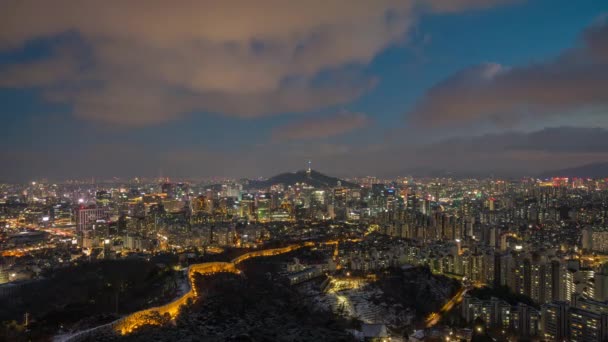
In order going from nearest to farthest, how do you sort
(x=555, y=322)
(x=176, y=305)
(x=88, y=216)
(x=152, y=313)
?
(x=555, y=322) < (x=152, y=313) < (x=176, y=305) < (x=88, y=216)

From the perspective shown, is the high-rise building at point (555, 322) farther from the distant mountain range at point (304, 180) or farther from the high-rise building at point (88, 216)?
the distant mountain range at point (304, 180)

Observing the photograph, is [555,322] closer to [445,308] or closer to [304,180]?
[445,308]

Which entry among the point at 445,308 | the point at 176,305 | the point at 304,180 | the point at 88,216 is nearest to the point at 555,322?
the point at 445,308

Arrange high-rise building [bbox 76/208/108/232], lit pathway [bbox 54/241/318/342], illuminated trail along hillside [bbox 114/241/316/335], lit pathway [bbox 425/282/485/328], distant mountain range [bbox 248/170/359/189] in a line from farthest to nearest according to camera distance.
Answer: distant mountain range [bbox 248/170/359/189]
high-rise building [bbox 76/208/108/232]
lit pathway [bbox 425/282/485/328]
illuminated trail along hillside [bbox 114/241/316/335]
lit pathway [bbox 54/241/318/342]

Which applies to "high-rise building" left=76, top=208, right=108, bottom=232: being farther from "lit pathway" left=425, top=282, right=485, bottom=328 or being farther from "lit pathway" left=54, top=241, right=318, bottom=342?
"lit pathway" left=425, top=282, right=485, bottom=328


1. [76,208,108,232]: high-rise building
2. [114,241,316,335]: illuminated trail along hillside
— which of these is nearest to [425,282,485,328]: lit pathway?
[114,241,316,335]: illuminated trail along hillside

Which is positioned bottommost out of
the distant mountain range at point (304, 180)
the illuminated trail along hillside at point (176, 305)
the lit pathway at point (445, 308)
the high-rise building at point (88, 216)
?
the lit pathway at point (445, 308)

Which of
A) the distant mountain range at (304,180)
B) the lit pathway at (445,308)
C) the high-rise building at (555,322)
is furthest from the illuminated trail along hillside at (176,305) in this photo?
the distant mountain range at (304,180)

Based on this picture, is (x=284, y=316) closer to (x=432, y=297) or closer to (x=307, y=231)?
(x=432, y=297)

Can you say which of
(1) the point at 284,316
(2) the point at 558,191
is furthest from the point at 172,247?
(2) the point at 558,191
